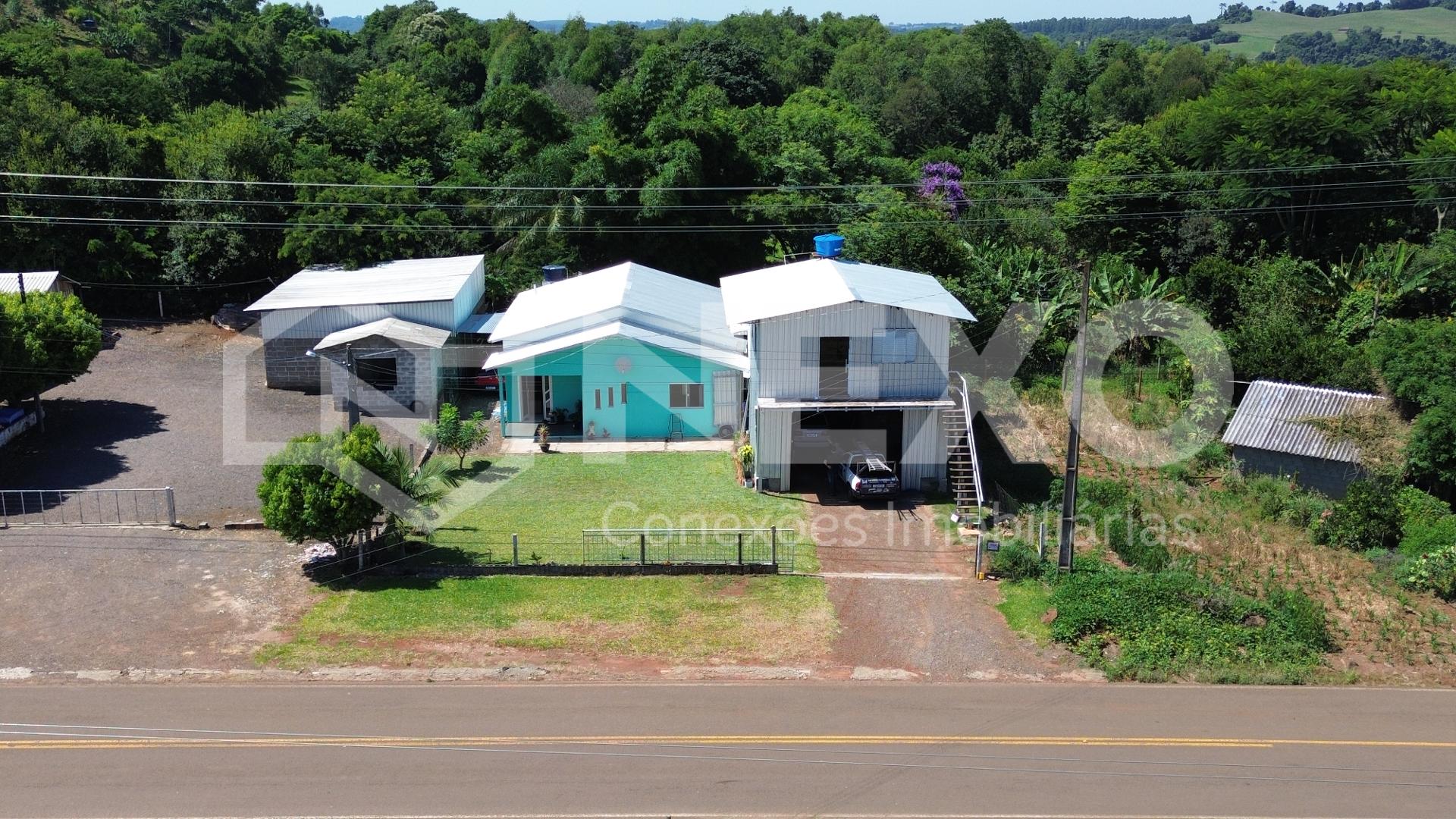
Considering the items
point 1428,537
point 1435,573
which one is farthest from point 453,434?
point 1428,537

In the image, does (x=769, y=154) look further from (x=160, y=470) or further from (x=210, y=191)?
(x=160, y=470)

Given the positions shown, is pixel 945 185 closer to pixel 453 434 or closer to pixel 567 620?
pixel 453 434

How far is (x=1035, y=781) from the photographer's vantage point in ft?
51.9

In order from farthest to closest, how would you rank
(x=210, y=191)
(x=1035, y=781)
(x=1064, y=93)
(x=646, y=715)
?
1. (x=1064, y=93)
2. (x=210, y=191)
3. (x=646, y=715)
4. (x=1035, y=781)

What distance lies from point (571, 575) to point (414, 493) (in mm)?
3784

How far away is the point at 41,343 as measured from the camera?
30.2 metres

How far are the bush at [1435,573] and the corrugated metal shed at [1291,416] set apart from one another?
4.52 metres

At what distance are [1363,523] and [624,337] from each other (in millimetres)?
18652

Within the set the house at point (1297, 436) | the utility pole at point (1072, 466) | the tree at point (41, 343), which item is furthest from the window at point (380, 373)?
the house at point (1297, 436)

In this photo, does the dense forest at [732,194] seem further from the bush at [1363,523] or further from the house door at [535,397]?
the house door at [535,397]

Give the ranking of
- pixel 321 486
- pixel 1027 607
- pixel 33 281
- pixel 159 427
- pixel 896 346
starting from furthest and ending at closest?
pixel 33 281 < pixel 159 427 < pixel 896 346 < pixel 321 486 < pixel 1027 607

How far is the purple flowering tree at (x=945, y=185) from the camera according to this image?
5134cm

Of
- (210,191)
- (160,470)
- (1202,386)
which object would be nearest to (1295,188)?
(1202,386)

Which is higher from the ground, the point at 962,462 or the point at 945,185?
the point at 945,185
